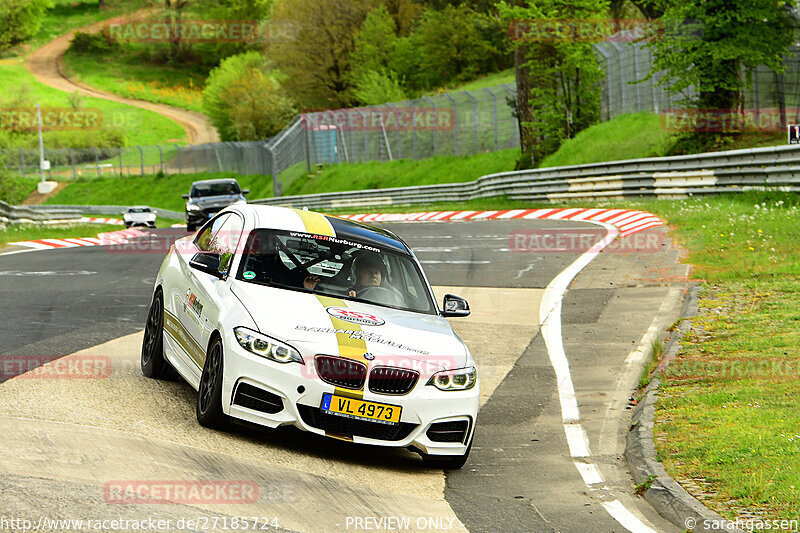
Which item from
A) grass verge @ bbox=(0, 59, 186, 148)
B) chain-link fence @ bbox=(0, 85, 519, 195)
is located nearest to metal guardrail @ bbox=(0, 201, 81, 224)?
chain-link fence @ bbox=(0, 85, 519, 195)

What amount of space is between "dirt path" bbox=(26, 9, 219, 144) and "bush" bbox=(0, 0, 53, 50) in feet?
9.94

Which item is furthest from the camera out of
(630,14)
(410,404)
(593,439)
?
(630,14)

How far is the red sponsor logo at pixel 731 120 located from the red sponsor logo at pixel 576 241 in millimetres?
8729

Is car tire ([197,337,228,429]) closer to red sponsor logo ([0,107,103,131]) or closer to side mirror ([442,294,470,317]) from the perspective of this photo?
side mirror ([442,294,470,317])

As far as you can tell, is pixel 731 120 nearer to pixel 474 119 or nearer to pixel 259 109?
pixel 474 119

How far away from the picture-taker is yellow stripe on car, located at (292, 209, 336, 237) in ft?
28.8

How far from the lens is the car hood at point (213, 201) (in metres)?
32.0

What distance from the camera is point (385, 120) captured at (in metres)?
52.9

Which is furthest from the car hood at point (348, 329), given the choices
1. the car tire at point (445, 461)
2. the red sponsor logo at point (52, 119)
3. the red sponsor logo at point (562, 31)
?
the red sponsor logo at point (52, 119)

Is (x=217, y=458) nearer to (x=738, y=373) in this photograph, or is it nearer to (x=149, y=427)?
(x=149, y=427)

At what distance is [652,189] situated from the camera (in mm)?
27828

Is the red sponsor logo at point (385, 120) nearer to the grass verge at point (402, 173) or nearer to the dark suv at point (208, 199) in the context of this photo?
the grass verge at point (402, 173)

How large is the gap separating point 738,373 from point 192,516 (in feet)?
19.1

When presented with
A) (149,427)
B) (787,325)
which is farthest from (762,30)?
(149,427)
